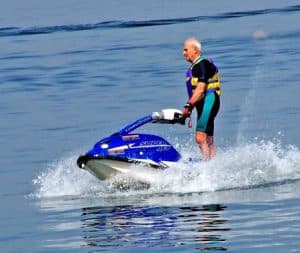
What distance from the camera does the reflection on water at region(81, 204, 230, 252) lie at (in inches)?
589

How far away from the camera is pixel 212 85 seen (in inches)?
754

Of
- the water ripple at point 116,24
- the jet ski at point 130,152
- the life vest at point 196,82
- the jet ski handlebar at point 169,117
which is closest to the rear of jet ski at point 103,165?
the jet ski at point 130,152

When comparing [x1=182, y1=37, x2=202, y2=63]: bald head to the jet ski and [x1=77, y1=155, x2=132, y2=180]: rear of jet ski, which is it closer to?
the jet ski

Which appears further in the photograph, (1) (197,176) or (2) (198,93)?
(2) (198,93)

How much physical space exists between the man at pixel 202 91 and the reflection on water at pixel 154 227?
1.94 meters

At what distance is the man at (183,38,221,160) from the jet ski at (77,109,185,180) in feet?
1.39

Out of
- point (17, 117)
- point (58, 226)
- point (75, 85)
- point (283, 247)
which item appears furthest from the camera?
point (75, 85)

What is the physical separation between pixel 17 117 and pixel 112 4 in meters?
39.8

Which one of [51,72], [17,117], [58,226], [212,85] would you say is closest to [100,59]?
[51,72]

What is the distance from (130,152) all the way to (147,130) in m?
6.57

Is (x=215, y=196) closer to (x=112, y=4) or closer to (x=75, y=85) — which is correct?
(x=75, y=85)

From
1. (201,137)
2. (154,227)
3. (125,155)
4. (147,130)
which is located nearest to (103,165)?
(125,155)

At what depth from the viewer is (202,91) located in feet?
62.3

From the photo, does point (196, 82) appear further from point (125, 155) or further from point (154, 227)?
point (154, 227)
